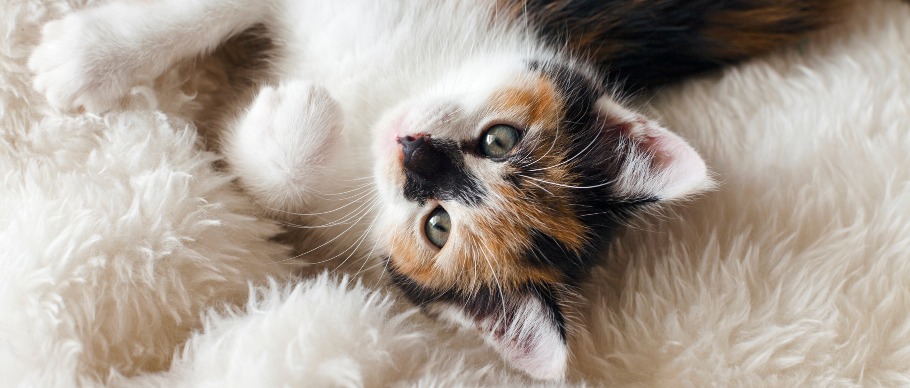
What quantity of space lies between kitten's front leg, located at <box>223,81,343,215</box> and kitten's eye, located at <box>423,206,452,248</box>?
0.19m

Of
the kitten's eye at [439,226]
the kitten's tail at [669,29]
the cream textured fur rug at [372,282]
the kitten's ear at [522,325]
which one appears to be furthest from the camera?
the kitten's tail at [669,29]

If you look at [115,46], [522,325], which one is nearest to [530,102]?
[522,325]

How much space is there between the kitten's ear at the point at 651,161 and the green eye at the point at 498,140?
0.49 feet

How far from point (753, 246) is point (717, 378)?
23cm

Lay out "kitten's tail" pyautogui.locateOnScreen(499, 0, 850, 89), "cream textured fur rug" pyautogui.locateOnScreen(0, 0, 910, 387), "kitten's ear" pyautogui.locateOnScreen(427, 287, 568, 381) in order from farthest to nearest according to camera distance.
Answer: "kitten's tail" pyautogui.locateOnScreen(499, 0, 850, 89) → "kitten's ear" pyautogui.locateOnScreen(427, 287, 568, 381) → "cream textured fur rug" pyautogui.locateOnScreen(0, 0, 910, 387)

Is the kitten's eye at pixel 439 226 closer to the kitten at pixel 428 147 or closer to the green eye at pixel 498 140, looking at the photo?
the kitten at pixel 428 147

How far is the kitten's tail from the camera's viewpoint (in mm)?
1285

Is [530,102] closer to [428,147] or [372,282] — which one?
[428,147]

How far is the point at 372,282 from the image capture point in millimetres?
1142

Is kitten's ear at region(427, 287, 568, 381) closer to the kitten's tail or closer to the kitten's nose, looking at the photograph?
the kitten's nose

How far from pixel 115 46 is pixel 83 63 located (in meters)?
0.06

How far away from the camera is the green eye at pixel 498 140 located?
1039 millimetres

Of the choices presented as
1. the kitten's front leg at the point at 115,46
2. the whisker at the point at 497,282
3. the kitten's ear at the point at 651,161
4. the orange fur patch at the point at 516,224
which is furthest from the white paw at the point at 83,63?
the kitten's ear at the point at 651,161

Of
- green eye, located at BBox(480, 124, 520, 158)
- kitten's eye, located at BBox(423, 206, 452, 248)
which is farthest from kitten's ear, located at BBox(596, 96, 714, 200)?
kitten's eye, located at BBox(423, 206, 452, 248)
